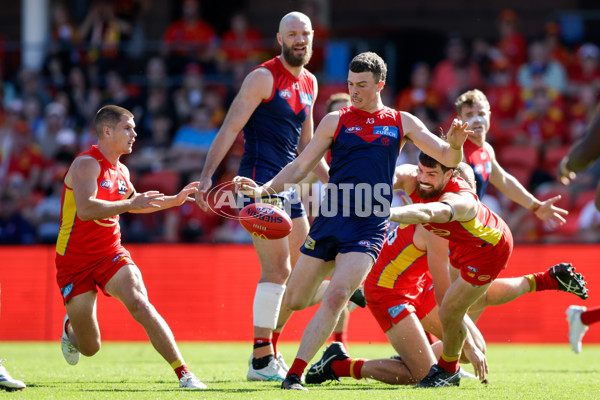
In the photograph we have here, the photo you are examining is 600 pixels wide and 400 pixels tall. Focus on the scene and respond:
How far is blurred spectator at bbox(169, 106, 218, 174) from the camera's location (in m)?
14.1

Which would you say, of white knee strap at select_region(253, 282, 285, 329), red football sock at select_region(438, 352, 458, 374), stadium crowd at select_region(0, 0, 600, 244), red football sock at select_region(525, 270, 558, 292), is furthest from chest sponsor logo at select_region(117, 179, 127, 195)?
stadium crowd at select_region(0, 0, 600, 244)

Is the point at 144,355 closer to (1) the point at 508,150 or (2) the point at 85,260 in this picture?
(2) the point at 85,260

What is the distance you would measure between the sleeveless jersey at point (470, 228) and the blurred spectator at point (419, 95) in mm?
7838

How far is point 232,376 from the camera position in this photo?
7.38m

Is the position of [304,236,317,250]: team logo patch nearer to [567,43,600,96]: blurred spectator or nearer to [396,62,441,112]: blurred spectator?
[396,62,441,112]: blurred spectator

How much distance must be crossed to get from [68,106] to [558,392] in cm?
1159

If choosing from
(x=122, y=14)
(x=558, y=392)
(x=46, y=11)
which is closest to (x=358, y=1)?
(x=122, y=14)

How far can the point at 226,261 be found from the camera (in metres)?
12.0

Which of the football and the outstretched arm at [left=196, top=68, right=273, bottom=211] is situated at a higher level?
the outstretched arm at [left=196, top=68, right=273, bottom=211]

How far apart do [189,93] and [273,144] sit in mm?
8235

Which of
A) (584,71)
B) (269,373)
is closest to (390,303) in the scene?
(269,373)

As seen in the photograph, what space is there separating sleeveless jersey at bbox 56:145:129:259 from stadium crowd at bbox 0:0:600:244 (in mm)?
5837

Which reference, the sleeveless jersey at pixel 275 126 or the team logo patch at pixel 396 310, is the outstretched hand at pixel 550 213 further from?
Result: the sleeveless jersey at pixel 275 126

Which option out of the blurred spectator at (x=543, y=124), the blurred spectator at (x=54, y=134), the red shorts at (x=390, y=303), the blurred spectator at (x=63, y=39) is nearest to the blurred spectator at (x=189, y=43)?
the blurred spectator at (x=63, y=39)
